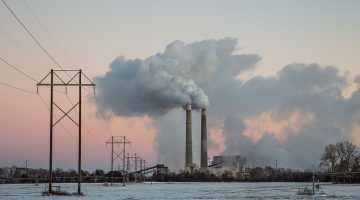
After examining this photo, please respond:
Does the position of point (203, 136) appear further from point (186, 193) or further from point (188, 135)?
point (186, 193)

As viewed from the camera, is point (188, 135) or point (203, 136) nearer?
point (188, 135)

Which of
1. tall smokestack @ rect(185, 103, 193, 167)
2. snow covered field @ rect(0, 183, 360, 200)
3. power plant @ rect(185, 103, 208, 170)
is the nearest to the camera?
snow covered field @ rect(0, 183, 360, 200)

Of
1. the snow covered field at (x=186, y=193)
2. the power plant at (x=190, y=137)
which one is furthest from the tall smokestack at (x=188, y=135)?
the snow covered field at (x=186, y=193)

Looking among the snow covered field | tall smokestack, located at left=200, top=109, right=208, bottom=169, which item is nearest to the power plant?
tall smokestack, located at left=200, top=109, right=208, bottom=169

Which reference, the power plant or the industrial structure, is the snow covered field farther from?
the power plant

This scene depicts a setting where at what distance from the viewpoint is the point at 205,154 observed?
182m

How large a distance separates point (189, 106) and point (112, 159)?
1023 inches

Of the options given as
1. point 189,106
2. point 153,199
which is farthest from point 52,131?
point 189,106

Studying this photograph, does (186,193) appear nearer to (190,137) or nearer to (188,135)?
(188,135)

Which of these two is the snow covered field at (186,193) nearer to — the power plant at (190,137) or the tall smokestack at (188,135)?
the tall smokestack at (188,135)

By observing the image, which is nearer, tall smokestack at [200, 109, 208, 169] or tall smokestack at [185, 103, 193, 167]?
tall smokestack at [185, 103, 193, 167]

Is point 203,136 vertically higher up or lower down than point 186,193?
higher up

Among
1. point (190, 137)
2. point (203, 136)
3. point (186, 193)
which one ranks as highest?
point (203, 136)

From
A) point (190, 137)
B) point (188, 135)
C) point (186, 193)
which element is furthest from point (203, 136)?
point (186, 193)
